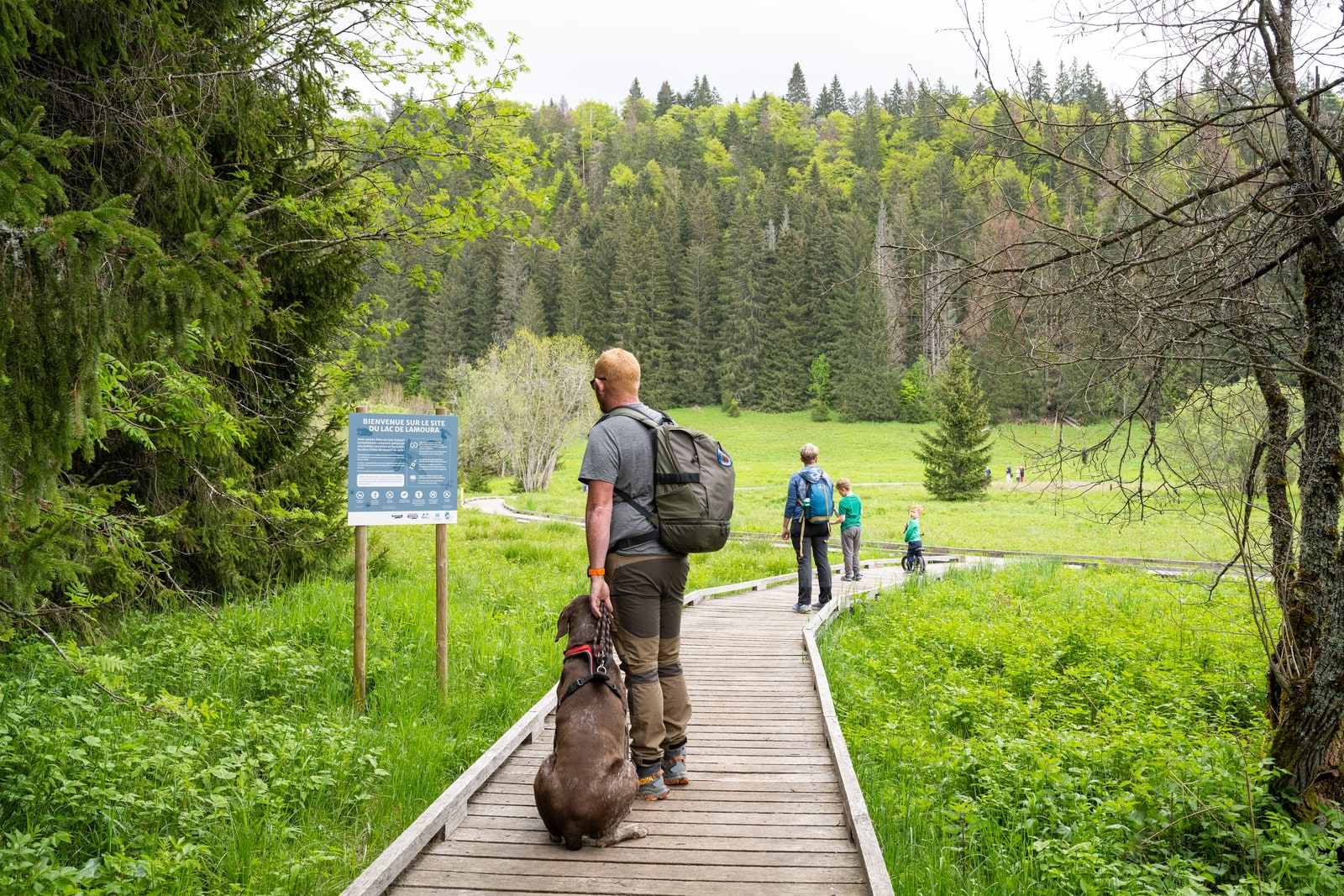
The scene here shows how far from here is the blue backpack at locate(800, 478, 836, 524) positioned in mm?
9805

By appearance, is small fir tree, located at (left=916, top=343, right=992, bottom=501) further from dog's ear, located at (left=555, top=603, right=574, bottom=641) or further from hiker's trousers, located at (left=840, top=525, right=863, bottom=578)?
dog's ear, located at (left=555, top=603, right=574, bottom=641)

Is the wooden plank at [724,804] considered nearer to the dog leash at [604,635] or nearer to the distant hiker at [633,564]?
the distant hiker at [633,564]

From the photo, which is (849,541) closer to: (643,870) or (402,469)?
(402,469)

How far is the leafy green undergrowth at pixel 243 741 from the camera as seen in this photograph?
374cm

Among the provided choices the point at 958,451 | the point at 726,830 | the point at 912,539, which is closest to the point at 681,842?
the point at 726,830

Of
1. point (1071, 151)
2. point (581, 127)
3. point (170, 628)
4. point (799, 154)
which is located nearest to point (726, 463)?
point (1071, 151)

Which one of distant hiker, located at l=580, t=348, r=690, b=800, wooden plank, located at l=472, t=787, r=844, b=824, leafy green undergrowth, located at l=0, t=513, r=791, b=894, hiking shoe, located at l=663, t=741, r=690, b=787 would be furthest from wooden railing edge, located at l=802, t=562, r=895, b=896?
leafy green undergrowth, located at l=0, t=513, r=791, b=894

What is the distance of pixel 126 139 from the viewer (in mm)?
6785

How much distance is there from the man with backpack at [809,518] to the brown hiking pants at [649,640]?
5325mm

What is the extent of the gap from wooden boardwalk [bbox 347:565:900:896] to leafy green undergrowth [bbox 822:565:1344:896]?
385mm

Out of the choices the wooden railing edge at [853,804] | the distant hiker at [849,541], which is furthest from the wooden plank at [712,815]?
the distant hiker at [849,541]

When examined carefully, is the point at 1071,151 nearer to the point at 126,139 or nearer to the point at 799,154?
the point at 126,139

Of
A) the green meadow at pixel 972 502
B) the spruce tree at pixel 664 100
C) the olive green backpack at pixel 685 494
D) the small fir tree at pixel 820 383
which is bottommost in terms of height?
the green meadow at pixel 972 502

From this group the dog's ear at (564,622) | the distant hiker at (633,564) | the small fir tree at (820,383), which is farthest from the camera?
the small fir tree at (820,383)
